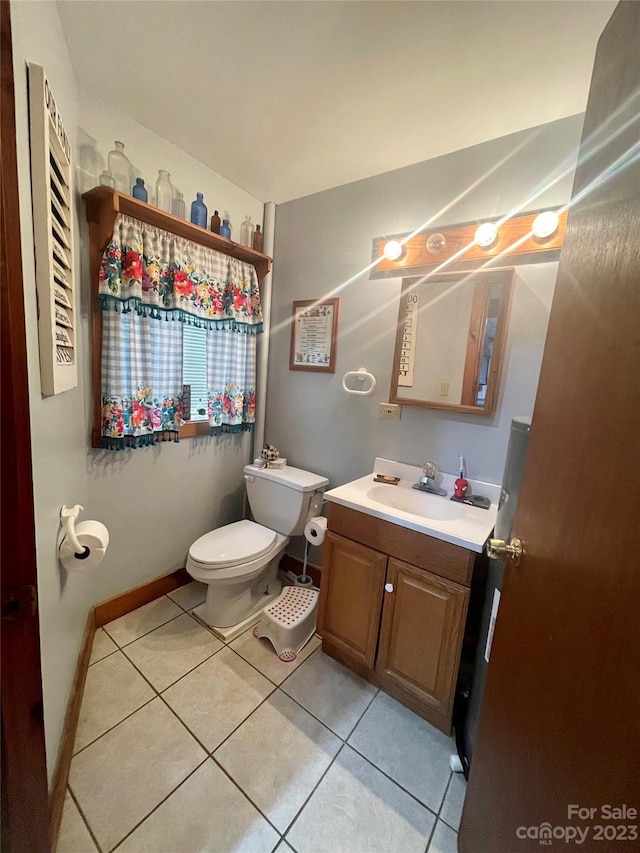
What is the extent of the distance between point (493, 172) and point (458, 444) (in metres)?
1.25

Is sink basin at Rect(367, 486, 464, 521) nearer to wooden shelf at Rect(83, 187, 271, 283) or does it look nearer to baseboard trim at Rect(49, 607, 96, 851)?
baseboard trim at Rect(49, 607, 96, 851)

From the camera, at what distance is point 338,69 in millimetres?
1204

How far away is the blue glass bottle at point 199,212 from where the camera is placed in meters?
1.73

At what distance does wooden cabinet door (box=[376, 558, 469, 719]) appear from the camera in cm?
123

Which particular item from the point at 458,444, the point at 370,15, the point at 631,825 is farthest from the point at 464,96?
the point at 631,825

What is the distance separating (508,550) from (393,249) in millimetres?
1511

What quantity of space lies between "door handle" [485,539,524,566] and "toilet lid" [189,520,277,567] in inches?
48.8

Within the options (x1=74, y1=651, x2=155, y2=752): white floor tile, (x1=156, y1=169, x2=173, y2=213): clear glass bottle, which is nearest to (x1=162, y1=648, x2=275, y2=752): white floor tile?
(x1=74, y1=651, x2=155, y2=752): white floor tile

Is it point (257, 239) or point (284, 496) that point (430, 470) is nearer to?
point (284, 496)

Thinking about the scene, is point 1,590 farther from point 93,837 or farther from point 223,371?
point 223,371

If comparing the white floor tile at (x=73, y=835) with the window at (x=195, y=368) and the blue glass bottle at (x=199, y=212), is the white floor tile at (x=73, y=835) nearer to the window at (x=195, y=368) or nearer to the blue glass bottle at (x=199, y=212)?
the window at (x=195, y=368)

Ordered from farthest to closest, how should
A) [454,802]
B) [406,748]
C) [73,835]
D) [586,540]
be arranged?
[406,748] → [454,802] → [73,835] → [586,540]

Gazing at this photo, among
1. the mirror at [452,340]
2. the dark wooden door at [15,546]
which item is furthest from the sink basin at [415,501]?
the dark wooden door at [15,546]

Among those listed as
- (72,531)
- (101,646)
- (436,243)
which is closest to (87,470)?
(72,531)
